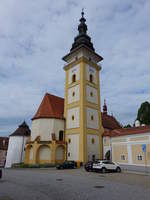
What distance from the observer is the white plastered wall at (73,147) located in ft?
91.5

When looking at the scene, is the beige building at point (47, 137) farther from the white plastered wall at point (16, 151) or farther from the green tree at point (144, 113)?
the green tree at point (144, 113)

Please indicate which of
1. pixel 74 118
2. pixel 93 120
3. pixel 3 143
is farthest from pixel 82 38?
pixel 3 143

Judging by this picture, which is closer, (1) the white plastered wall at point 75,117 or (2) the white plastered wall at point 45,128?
(2) the white plastered wall at point 45,128

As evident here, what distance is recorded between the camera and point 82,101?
99.0ft

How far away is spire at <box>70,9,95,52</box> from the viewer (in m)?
34.3

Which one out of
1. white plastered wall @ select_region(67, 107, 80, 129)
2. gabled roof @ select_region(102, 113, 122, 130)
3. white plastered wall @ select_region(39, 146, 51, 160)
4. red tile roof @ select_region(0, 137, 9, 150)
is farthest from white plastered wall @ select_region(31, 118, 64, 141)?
red tile roof @ select_region(0, 137, 9, 150)

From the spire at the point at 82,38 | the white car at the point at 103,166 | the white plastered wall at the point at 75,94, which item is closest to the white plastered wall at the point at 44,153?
the white plastered wall at the point at 75,94

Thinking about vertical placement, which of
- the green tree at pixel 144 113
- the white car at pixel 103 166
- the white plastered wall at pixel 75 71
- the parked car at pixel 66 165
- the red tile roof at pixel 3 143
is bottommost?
the parked car at pixel 66 165

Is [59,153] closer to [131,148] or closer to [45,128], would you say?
[45,128]

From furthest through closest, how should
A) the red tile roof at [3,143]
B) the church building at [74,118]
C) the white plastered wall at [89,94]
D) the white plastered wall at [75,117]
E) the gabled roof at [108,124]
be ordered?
the red tile roof at [3,143], the gabled roof at [108,124], the white plastered wall at [89,94], the white plastered wall at [75,117], the church building at [74,118]

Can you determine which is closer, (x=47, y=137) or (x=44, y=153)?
(x=44, y=153)

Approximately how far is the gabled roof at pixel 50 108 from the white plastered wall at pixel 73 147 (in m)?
4.82

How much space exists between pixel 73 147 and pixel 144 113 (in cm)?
2448

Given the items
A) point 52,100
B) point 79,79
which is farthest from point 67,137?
point 79,79
